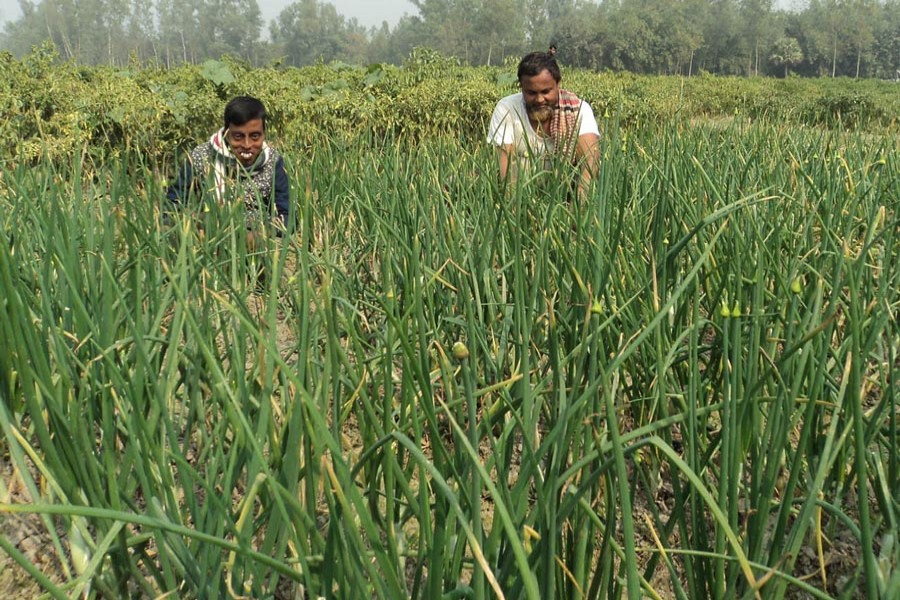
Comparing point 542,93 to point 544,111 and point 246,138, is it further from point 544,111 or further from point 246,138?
point 246,138

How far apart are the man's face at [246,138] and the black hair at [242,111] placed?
0.06 ft

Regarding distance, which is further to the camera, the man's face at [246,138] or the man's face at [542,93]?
the man's face at [542,93]

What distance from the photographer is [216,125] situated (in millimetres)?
5004

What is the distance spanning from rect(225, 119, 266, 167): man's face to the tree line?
35.6 meters

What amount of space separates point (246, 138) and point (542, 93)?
45.1 inches

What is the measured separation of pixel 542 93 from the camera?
318 centimetres

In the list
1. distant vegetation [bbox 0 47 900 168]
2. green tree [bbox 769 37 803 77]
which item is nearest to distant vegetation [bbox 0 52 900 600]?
distant vegetation [bbox 0 47 900 168]

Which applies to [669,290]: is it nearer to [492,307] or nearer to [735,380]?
[492,307]

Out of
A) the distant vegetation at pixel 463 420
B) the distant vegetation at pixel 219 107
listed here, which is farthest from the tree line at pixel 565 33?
the distant vegetation at pixel 463 420

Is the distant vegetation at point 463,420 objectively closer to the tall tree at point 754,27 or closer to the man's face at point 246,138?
the man's face at point 246,138

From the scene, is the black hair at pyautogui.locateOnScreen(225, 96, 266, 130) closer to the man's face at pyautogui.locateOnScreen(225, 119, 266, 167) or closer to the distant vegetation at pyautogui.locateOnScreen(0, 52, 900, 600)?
the man's face at pyautogui.locateOnScreen(225, 119, 266, 167)

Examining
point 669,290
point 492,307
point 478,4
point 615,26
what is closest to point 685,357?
point 669,290

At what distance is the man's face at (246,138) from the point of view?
296 centimetres

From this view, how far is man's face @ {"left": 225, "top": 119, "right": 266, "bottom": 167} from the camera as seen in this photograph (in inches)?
116
